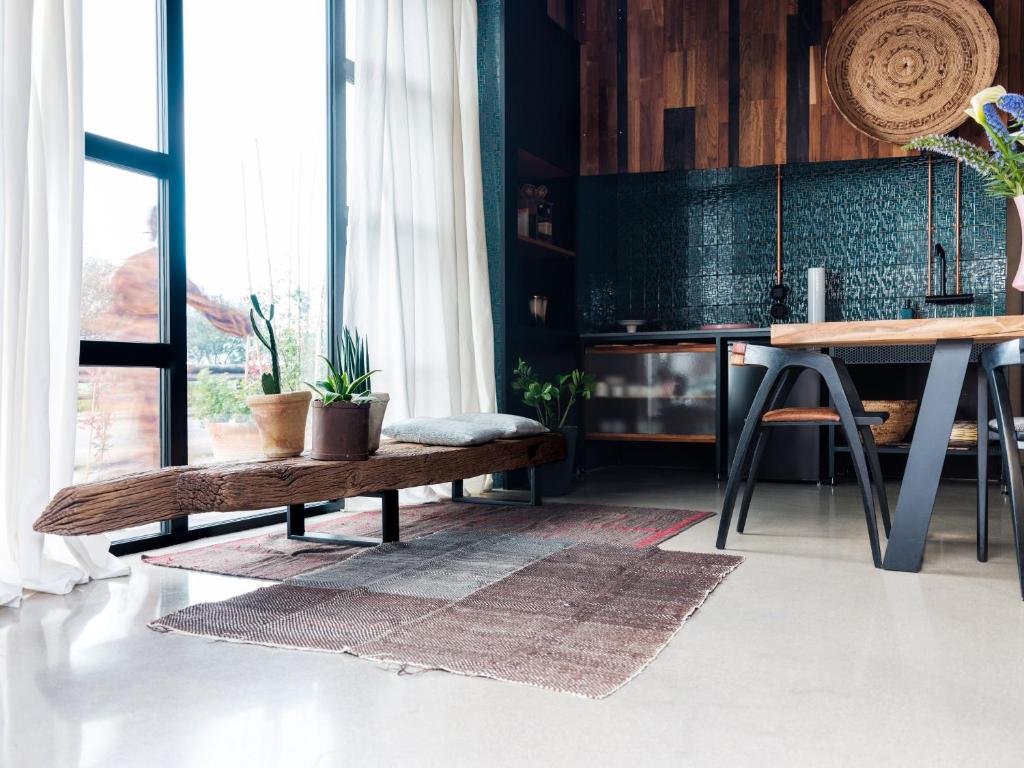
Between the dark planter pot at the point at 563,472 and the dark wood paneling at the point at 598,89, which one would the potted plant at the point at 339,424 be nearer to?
the dark planter pot at the point at 563,472

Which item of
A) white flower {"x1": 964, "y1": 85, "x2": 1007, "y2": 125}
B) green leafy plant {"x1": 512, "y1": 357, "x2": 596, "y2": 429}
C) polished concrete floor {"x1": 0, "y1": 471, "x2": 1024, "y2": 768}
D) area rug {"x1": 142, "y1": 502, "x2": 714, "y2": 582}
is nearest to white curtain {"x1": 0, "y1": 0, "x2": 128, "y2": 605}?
polished concrete floor {"x1": 0, "y1": 471, "x2": 1024, "y2": 768}

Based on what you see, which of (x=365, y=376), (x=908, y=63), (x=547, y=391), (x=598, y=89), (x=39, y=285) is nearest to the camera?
(x=39, y=285)

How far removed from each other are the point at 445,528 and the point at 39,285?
1.53 meters

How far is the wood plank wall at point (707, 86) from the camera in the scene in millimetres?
5141

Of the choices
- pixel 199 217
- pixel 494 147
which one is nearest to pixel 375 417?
pixel 199 217

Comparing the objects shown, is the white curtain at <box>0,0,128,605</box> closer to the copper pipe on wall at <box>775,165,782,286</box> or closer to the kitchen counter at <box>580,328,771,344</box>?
the kitchen counter at <box>580,328,771,344</box>

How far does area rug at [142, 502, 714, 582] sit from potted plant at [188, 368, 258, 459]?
37cm

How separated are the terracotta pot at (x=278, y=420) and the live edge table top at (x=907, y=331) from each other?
4.73ft

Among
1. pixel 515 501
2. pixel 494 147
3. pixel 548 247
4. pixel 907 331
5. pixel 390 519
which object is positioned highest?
pixel 494 147

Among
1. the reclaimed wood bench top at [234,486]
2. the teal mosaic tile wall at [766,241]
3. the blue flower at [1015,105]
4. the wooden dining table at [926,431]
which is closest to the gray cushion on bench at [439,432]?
the reclaimed wood bench top at [234,486]

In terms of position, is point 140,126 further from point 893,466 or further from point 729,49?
point 893,466

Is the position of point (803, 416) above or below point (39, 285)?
below

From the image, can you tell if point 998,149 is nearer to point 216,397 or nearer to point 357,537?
point 357,537

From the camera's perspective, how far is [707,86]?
5332mm
